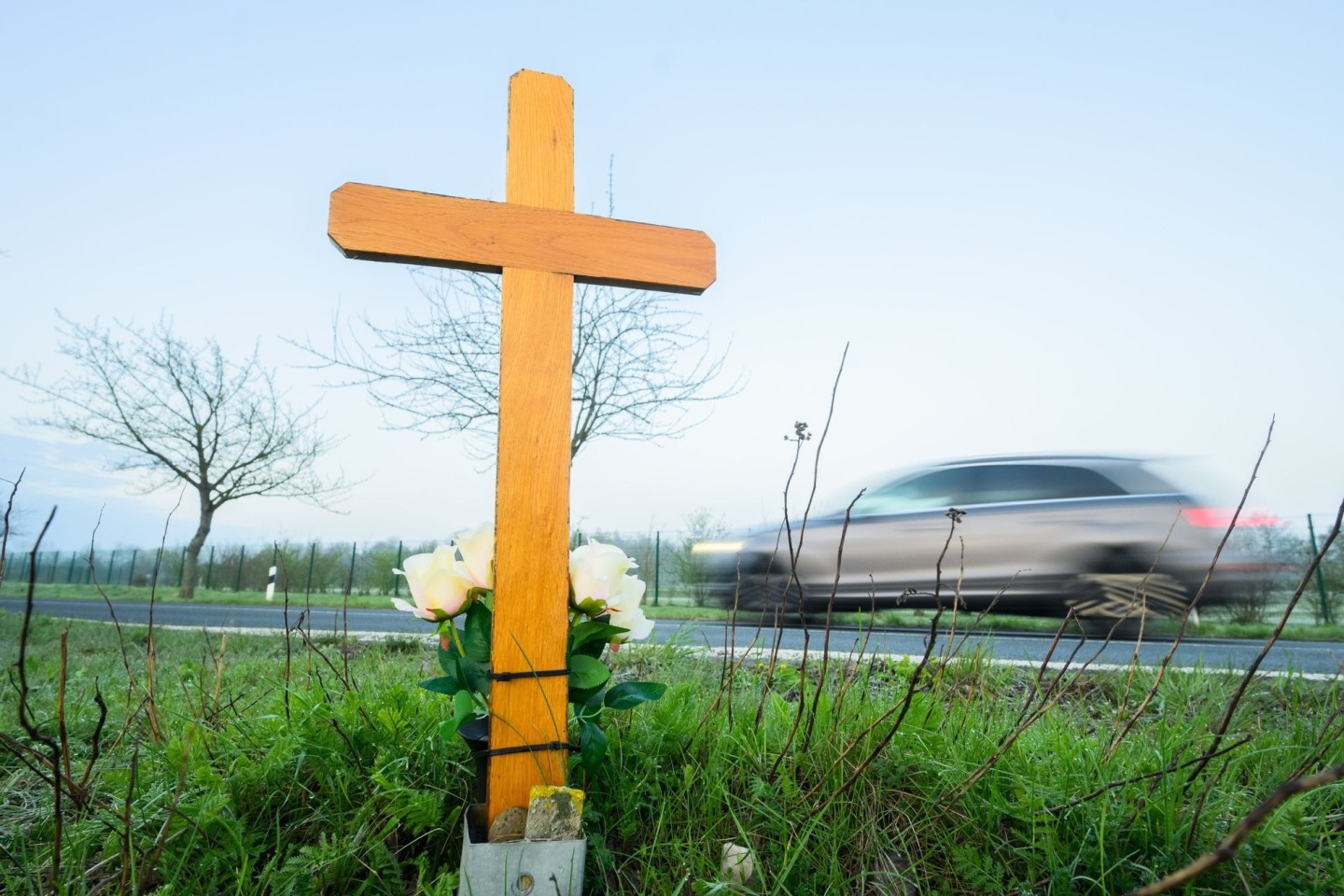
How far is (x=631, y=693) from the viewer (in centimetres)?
182

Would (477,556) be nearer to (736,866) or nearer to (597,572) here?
(597,572)

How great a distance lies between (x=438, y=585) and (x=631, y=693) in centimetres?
52

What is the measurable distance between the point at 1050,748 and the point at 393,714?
67.8 inches

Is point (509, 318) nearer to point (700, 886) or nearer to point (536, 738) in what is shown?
point (536, 738)

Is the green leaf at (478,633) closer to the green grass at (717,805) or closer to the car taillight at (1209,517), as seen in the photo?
the green grass at (717,805)

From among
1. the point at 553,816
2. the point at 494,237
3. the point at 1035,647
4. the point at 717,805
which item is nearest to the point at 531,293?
the point at 494,237

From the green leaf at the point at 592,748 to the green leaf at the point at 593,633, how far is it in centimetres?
20

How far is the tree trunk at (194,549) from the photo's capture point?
57.6ft

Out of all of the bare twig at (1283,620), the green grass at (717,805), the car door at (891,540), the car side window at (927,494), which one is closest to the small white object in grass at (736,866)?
the green grass at (717,805)

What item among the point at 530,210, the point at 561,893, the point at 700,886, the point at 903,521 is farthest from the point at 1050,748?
the point at 903,521

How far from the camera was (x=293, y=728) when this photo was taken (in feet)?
6.59

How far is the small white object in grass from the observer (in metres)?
1.60

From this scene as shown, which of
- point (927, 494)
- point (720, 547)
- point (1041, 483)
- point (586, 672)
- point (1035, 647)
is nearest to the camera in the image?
point (586, 672)

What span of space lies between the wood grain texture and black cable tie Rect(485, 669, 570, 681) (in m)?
0.96
